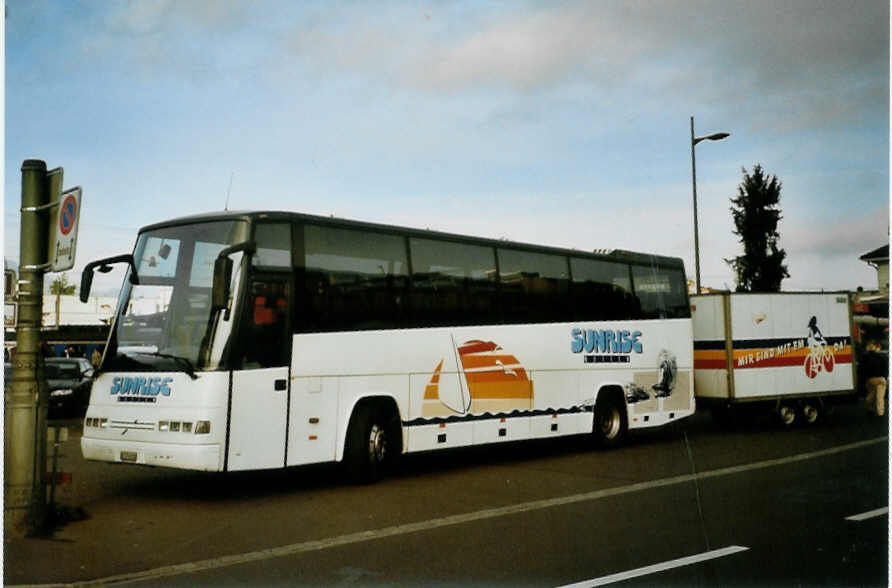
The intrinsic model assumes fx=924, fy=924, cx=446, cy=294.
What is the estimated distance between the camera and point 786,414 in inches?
746

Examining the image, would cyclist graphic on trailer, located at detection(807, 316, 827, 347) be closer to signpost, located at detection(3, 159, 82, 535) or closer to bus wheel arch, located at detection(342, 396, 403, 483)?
A: bus wheel arch, located at detection(342, 396, 403, 483)

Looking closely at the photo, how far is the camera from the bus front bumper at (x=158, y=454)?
9648 mm

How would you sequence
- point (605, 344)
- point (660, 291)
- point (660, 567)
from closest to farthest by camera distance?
1. point (660, 567)
2. point (605, 344)
3. point (660, 291)

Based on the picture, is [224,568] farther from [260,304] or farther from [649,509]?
[649,509]

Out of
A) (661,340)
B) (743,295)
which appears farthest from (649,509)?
(743,295)

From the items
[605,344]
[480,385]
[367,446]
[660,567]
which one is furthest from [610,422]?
[660,567]

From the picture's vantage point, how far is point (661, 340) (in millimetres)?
16422

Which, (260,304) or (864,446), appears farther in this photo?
(864,446)

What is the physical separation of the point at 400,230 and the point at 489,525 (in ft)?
15.2

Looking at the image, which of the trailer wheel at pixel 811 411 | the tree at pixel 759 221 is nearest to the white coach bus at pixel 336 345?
the tree at pixel 759 221

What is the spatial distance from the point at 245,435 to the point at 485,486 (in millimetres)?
3225

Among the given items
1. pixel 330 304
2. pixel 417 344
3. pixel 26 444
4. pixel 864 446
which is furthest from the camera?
pixel 864 446

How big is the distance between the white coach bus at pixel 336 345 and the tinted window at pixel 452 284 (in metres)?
0.02

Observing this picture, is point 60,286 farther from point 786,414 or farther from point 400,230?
point 786,414
